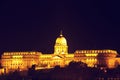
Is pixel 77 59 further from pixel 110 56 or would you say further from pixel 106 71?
pixel 106 71

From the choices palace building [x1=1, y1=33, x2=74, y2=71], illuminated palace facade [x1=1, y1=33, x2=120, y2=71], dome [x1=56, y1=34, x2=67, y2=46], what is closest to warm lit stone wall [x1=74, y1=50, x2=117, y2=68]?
illuminated palace facade [x1=1, y1=33, x2=120, y2=71]

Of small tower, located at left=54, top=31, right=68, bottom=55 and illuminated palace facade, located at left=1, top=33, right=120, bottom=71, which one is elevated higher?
small tower, located at left=54, top=31, right=68, bottom=55

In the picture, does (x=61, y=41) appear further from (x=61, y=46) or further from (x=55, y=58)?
(x=55, y=58)

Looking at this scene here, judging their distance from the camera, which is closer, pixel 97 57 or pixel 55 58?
pixel 97 57

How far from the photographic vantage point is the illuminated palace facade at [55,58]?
176375mm

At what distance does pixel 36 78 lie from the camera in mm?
153750

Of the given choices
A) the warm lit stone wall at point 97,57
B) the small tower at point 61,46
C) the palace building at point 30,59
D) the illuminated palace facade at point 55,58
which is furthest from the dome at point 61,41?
the warm lit stone wall at point 97,57

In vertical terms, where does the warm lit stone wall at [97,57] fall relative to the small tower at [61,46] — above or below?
below

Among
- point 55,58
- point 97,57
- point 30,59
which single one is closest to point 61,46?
point 55,58

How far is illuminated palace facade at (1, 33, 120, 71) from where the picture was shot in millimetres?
176375

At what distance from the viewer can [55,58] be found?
594 ft

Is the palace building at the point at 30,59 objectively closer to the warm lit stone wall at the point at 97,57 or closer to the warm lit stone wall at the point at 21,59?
the warm lit stone wall at the point at 21,59

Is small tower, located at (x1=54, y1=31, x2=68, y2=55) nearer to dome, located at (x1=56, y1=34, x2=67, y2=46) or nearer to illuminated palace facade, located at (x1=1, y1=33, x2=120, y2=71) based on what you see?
dome, located at (x1=56, y1=34, x2=67, y2=46)

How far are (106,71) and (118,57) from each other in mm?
17857
